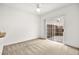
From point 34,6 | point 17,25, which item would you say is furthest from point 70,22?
point 17,25

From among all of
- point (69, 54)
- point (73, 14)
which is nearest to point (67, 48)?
point (69, 54)

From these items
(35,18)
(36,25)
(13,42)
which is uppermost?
(35,18)

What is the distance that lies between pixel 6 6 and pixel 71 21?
3.24ft

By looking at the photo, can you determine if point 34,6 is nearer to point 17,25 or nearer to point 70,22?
point 17,25

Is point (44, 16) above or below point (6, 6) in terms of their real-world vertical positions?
below

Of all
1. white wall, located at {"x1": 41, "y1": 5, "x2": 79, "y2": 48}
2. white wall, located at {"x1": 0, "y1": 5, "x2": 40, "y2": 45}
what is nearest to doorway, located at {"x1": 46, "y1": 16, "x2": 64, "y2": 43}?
white wall, located at {"x1": 41, "y1": 5, "x2": 79, "y2": 48}

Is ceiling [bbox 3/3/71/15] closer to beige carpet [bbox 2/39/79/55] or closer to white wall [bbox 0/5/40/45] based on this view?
white wall [bbox 0/5/40/45]

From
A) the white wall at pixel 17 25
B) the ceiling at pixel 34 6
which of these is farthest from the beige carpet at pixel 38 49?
the ceiling at pixel 34 6

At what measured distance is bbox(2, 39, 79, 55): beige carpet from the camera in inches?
49.1

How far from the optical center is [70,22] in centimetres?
129

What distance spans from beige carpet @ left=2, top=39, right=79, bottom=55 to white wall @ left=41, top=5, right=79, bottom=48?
0.36 ft

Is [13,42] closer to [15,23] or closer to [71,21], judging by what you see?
[15,23]

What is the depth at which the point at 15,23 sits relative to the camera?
4.26ft

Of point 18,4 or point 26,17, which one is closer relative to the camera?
point 18,4
